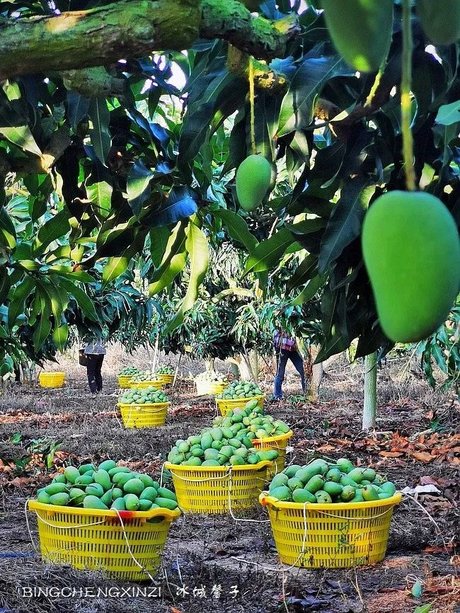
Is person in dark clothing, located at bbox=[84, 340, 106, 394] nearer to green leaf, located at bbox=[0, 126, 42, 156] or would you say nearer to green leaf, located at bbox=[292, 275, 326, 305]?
green leaf, located at bbox=[292, 275, 326, 305]

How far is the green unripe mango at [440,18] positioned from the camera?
534 mm

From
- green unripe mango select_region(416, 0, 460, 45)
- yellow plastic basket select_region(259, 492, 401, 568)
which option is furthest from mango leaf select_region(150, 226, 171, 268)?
green unripe mango select_region(416, 0, 460, 45)

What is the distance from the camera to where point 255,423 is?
553 cm

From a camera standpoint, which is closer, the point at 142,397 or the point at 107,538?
the point at 107,538

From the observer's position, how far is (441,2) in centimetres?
53

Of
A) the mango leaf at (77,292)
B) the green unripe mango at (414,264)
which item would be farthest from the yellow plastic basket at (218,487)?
the green unripe mango at (414,264)

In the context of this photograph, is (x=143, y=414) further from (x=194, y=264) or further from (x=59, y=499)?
(x=194, y=264)

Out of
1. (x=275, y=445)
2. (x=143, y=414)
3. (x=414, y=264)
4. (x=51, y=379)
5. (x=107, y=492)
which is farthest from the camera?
(x=51, y=379)

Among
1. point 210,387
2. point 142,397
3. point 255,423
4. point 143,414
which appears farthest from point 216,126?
point 210,387

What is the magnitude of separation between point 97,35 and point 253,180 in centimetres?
32

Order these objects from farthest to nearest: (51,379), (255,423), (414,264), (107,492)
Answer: (51,379) → (255,423) → (107,492) → (414,264)

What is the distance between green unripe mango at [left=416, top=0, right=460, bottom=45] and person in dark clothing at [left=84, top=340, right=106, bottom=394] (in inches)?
549

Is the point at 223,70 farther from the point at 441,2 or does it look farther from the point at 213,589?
the point at 213,589

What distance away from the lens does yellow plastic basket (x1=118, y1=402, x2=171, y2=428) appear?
9.48 metres
